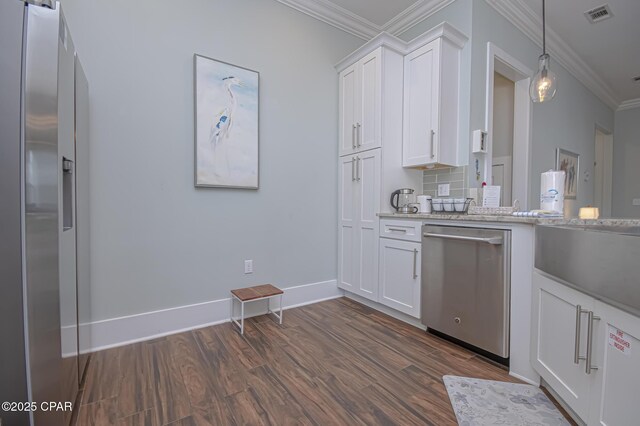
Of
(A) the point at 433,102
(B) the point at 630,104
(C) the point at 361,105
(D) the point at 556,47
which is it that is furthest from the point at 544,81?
(B) the point at 630,104

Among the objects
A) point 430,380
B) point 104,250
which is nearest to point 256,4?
point 104,250

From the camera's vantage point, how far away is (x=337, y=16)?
2.94 m

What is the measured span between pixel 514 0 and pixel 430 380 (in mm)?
3429

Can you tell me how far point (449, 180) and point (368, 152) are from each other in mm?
800

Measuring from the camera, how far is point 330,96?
3008 mm

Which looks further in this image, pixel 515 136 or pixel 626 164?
pixel 626 164

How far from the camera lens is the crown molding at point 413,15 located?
2.73 metres

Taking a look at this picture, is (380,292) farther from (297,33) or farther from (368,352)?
(297,33)

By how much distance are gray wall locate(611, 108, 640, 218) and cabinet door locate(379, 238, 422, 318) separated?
5628 mm

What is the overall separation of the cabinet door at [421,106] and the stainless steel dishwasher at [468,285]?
78 centimetres

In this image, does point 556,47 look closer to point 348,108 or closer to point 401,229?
point 348,108

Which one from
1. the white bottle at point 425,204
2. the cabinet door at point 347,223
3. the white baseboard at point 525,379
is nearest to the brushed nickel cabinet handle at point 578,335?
the white baseboard at point 525,379

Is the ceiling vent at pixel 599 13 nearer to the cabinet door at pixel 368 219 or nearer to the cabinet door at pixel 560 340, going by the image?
the cabinet door at pixel 368 219

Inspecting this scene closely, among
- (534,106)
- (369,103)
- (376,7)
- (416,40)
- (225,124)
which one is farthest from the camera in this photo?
(534,106)
